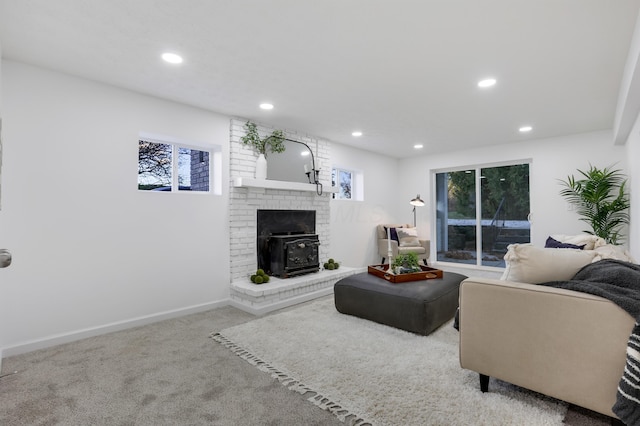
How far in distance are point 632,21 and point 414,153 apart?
4.40m

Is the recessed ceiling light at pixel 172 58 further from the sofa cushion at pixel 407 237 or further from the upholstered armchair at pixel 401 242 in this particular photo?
the sofa cushion at pixel 407 237

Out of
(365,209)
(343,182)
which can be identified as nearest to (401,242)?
(365,209)

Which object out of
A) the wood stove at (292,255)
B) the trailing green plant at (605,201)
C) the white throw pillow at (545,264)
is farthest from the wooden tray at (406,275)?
the trailing green plant at (605,201)

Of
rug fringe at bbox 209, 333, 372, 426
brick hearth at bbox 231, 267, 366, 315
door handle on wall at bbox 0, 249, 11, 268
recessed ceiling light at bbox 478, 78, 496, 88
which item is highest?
recessed ceiling light at bbox 478, 78, 496, 88

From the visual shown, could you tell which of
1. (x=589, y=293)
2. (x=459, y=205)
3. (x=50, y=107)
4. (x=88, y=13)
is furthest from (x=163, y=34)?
(x=459, y=205)

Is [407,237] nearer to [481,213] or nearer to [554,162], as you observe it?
[481,213]

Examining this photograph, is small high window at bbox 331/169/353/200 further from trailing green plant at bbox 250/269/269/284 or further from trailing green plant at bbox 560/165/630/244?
trailing green plant at bbox 560/165/630/244

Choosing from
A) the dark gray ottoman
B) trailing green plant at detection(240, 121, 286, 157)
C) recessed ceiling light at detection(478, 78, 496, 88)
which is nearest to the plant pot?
trailing green plant at detection(240, 121, 286, 157)

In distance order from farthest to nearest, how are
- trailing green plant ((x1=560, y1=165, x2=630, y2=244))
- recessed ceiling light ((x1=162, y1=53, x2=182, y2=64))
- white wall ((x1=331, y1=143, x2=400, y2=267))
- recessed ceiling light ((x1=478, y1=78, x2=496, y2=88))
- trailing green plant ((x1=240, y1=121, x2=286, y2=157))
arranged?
white wall ((x1=331, y1=143, x2=400, y2=267)) → trailing green plant ((x1=560, y1=165, x2=630, y2=244)) → trailing green plant ((x1=240, y1=121, x2=286, y2=157)) → recessed ceiling light ((x1=478, y1=78, x2=496, y2=88)) → recessed ceiling light ((x1=162, y1=53, x2=182, y2=64))

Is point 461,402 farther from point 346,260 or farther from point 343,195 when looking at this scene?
point 343,195

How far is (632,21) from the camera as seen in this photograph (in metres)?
2.01

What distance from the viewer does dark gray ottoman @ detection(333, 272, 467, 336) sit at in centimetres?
274

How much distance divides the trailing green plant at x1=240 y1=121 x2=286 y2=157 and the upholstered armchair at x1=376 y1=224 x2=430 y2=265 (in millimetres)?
2757

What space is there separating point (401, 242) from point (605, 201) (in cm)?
299
